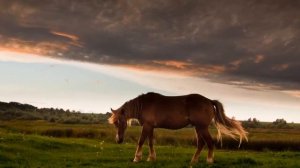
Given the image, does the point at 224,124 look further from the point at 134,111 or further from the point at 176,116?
the point at 134,111

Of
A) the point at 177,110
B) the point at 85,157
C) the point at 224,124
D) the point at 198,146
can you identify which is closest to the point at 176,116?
the point at 177,110

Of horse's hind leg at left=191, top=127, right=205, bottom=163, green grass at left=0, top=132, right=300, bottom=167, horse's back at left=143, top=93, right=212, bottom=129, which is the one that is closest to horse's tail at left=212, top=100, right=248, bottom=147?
horse's back at left=143, top=93, right=212, bottom=129

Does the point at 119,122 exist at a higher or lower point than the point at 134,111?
lower

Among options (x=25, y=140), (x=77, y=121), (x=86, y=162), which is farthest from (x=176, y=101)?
(x=77, y=121)

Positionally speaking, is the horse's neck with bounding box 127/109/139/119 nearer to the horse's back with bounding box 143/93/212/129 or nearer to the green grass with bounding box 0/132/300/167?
the horse's back with bounding box 143/93/212/129

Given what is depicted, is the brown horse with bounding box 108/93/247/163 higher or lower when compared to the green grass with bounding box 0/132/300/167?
higher

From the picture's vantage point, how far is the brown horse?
→ 16.0m

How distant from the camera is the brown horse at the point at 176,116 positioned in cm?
1598

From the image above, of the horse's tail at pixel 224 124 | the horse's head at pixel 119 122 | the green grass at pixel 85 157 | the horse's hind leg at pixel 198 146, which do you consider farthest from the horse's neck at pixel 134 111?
the horse's tail at pixel 224 124

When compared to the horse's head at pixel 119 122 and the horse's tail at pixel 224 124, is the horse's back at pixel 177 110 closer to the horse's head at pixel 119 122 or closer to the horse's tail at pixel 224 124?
the horse's tail at pixel 224 124

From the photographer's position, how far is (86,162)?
17703 millimetres

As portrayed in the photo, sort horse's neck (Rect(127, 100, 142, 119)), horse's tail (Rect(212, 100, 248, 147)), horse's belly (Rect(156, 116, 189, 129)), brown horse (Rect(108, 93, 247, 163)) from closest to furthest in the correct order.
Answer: brown horse (Rect(108, 93, 247, 163)) < horse's belly (Rect(156, 116, 189, 129)) < horse's tail (Rect(212, 100, 248, 147)) < horse's neck (Rect(127, 100, 142, 119))

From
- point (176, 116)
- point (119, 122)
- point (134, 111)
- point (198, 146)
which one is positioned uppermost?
point (134, 111)

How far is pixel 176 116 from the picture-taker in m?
16.2
